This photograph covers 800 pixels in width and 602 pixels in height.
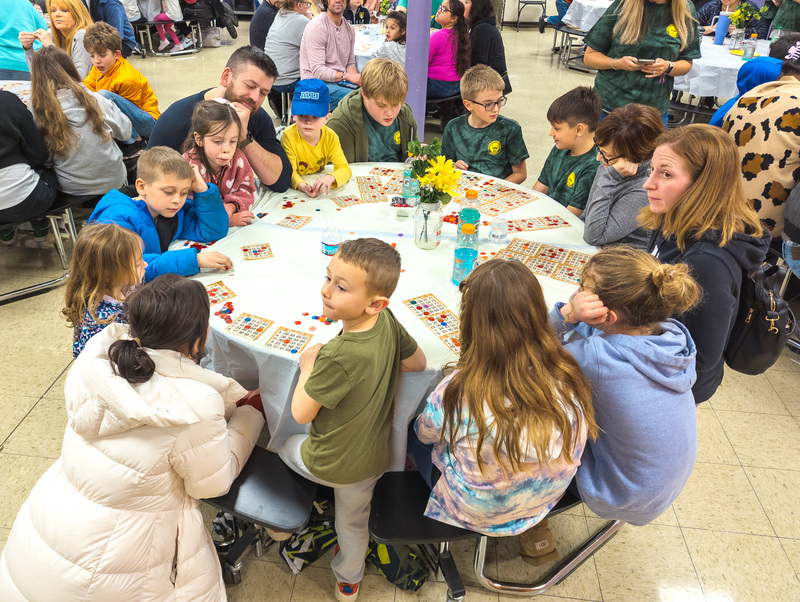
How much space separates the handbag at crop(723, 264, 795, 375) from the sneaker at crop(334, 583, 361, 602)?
1648 mm

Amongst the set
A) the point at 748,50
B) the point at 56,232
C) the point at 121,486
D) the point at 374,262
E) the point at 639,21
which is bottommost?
the point at 56,232

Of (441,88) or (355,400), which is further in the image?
(441,88)

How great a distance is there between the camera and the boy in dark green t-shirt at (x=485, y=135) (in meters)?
3.37

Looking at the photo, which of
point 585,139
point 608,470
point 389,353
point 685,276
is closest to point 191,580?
point 389,353

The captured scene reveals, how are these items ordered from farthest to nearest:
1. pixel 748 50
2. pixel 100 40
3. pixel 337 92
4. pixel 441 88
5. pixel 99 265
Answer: pixel 748 50
pixel 441 88
pixel 337 92
pixel 100 40
pixel 99 265

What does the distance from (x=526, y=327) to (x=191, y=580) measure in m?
1.25

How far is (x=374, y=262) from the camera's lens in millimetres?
1688

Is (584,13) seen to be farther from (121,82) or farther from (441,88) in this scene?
(121,82)

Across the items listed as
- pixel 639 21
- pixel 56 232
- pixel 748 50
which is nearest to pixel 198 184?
pixel 56 232

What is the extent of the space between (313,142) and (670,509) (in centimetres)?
242

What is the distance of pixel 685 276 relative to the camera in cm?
162

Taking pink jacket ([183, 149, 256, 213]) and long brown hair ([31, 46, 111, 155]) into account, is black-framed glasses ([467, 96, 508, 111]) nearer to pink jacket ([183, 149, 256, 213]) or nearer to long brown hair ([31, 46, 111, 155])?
pink jacket ([183, 149, 256, 213])

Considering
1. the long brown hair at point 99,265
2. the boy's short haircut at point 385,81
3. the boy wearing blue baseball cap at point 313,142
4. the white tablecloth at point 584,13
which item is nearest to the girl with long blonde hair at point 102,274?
the long brown hair at point 99,265

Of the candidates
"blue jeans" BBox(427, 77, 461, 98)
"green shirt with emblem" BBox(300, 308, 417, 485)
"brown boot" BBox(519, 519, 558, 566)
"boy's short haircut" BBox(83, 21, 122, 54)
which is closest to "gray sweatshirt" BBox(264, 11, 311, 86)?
"blue jeans" BBox(427, 77, 461, 98)
